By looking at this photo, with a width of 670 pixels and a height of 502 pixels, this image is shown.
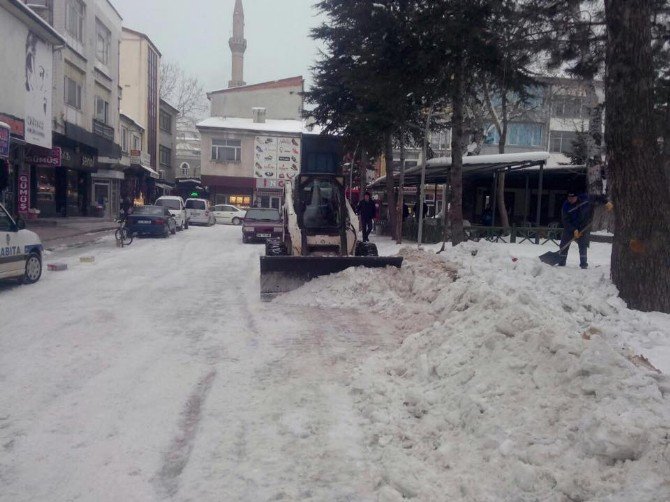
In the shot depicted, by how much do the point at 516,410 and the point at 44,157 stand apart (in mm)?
25521

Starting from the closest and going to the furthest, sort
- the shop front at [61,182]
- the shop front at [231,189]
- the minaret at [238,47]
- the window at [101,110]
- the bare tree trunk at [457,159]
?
the bare tree trunk at [457,159] < the shop front at [61,182] < the window at [101,110] < the shop front at [231,189] < the minaret at [238,47]

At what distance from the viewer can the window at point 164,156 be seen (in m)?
59.1

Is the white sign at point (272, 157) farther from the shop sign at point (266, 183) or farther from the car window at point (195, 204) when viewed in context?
the car window at point (195, 204)

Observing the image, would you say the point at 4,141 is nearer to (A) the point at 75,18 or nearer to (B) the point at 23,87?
(B) the point at 23,87

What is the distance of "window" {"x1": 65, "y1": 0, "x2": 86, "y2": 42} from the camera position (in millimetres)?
32250

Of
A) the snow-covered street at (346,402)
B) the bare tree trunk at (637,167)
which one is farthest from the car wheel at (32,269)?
the bare tree trunk at (637,167)

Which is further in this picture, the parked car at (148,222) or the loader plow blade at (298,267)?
the parked car at (148,222)

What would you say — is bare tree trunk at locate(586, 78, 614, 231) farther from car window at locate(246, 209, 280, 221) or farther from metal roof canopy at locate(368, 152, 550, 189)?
car window at locate(246, 209, 280, 221)

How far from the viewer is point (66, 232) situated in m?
26.2

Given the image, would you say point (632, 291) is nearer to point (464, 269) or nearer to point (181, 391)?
point (464, 269)

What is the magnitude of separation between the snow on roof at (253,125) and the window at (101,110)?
16.1 metres

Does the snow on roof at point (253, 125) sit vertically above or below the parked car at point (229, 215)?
Result: above

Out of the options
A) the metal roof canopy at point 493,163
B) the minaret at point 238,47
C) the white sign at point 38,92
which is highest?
the minaret at point 238,47

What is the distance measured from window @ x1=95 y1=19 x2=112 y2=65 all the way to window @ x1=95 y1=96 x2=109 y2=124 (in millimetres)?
2497
